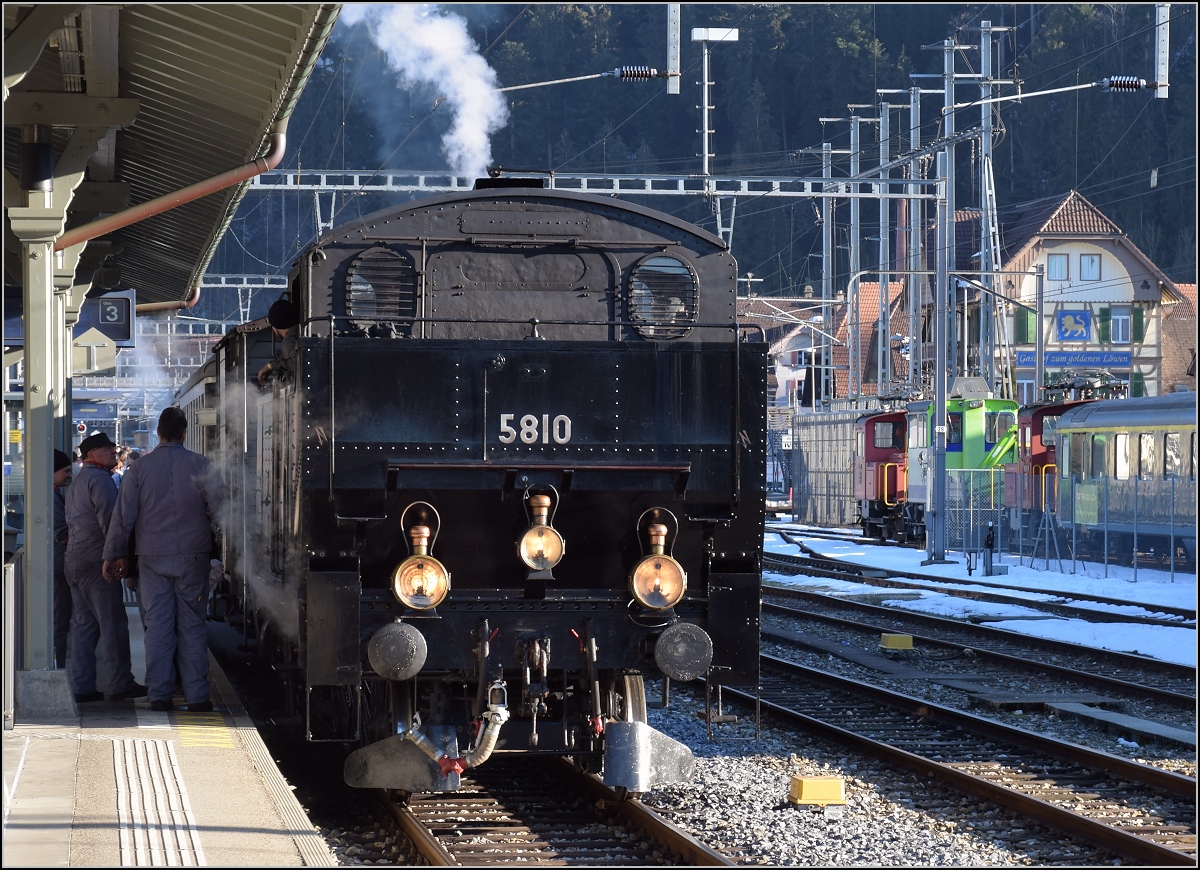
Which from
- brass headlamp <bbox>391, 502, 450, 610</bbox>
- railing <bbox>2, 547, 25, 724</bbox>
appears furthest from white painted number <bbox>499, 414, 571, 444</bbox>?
railing <bbox>2, 547, 25, 724</bbox>

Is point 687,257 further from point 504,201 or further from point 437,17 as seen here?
point 437,17

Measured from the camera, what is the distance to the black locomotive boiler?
7082 millimetres

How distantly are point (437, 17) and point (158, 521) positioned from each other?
80.0 feet

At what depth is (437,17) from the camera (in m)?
31.3

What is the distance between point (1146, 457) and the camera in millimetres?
27953

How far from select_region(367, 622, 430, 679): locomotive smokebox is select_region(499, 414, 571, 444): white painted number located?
40.7 inches

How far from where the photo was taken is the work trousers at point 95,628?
9422 mm

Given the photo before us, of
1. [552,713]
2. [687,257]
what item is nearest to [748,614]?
[552,713]

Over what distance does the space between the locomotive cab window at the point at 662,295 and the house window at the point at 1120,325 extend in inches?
2123

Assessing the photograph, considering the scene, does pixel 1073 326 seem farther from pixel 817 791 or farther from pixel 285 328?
pixel 285 328

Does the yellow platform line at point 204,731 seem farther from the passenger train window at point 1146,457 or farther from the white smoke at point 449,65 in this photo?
the passenger train window at point 1146,457

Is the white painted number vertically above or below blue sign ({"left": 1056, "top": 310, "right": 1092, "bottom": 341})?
below

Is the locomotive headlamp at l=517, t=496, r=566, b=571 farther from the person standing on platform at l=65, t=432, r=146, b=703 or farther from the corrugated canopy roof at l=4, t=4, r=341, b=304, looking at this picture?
the person standing on platform at l=65, t=432, r=146, b=703

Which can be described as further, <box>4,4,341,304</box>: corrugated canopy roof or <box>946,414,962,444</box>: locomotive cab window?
<box>946,414,962,444</box>: locomotive cab window
